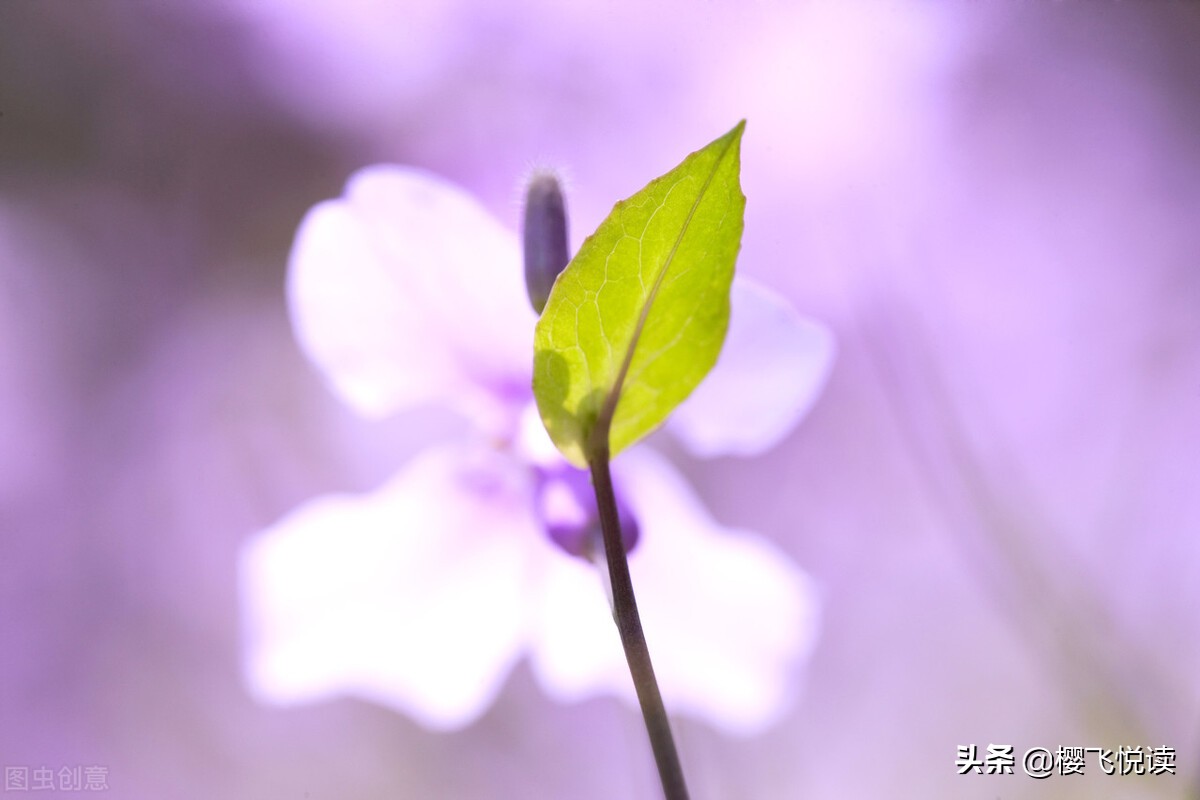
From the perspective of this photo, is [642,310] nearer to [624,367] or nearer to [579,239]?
[624,367]

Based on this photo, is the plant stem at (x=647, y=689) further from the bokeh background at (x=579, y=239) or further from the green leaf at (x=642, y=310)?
the bokeh background at (x=579, y=239)

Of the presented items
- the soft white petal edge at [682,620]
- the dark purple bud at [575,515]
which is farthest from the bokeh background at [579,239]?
the dark purple bud at [575,515]

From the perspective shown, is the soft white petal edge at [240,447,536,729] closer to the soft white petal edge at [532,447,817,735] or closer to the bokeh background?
the soft white petal edge at [532,447,817,735]

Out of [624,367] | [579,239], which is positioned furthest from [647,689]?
[579,239]

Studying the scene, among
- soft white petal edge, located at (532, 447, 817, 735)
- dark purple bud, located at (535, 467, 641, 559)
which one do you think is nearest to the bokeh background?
soft white petal edge, located at (532, 447, 817, 735)

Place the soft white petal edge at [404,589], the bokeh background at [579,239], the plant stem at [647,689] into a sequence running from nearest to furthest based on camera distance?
the plant stem at [647,689] → the soft white petal edge at [404,589] → the bokeh background at [579,239]
